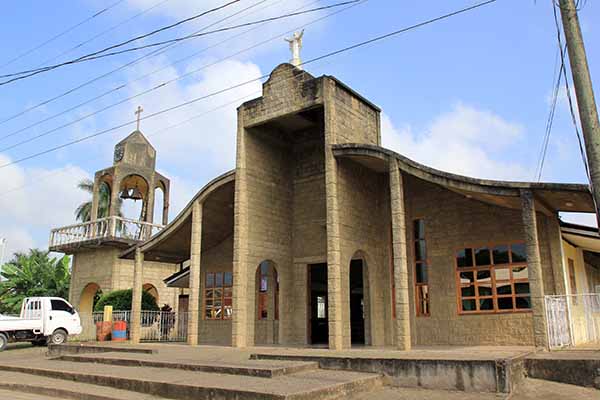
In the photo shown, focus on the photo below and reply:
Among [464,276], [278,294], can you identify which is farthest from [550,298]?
[278,294]

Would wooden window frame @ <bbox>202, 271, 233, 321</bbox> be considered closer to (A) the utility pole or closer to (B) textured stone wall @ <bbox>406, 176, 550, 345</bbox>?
(B) textured stone wall @ <bbox>406, 176, 550, 345</bbox>

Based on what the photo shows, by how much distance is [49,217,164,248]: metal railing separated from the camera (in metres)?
22.5

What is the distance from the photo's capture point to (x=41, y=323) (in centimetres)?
1839

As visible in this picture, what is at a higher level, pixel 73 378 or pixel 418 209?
pixel 418 209

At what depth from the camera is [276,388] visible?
7547mm

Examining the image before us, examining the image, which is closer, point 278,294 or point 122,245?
point 278,294

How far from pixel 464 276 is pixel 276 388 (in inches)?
313

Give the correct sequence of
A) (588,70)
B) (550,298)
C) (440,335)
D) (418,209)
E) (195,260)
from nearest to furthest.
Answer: (588,70) → (550,298) → (440,335) → (418,209) → (195,260)

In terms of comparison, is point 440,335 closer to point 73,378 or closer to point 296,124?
point 296,124

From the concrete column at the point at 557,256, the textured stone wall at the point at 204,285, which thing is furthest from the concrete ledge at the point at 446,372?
the textured stone wall at the point at 204,285

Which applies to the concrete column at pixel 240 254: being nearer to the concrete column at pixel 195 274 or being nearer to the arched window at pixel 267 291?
the concrete column at pixel 195 274

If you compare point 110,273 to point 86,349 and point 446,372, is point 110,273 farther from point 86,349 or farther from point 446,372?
point 446,372

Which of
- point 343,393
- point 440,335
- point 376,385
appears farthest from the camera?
point 440,335

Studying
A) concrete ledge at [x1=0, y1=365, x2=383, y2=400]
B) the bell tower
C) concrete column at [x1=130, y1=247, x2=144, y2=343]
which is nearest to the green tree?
the bell tower
